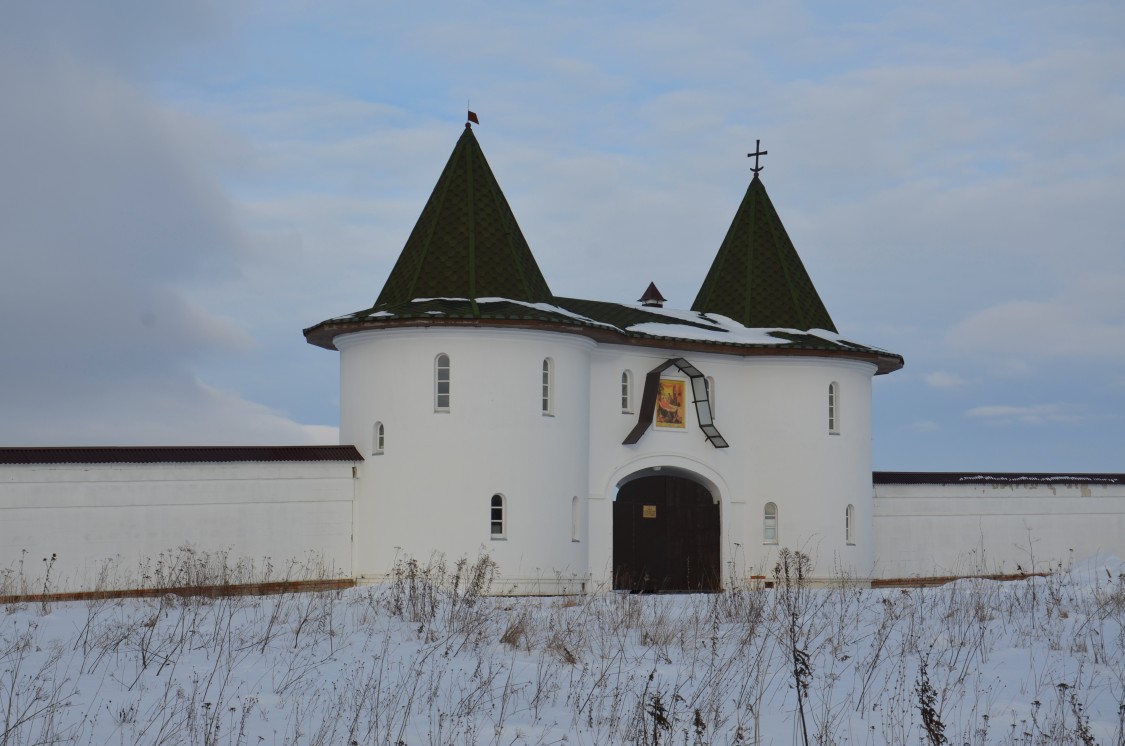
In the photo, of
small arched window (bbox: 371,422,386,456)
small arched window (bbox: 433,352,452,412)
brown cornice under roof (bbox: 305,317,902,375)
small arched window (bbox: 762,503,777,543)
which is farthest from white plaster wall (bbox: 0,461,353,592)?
small arched window (bbox: 762,503,777,543)

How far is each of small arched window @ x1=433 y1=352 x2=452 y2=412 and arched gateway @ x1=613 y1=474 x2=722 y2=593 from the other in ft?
18.0

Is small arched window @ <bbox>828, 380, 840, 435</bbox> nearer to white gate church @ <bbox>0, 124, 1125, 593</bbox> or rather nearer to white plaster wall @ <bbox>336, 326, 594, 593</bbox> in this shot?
white gate church @ <bbox>0, 124, 1125, 593</bbox>

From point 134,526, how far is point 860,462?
1597 cm

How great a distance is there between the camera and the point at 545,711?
11.0 meters

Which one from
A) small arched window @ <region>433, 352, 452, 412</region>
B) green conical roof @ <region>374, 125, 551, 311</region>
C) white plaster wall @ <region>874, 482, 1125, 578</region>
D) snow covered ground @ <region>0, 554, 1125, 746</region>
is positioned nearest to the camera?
snow covered ground @ <region>0, 554, 1125, 746</region>

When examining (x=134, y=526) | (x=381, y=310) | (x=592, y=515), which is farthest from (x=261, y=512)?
(x=592, y=515)

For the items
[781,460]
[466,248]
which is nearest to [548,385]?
[466,248]

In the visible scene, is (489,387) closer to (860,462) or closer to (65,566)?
(65,566)

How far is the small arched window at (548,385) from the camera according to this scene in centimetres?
2680

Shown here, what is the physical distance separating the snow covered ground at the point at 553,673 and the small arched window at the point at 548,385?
9037 millimetres

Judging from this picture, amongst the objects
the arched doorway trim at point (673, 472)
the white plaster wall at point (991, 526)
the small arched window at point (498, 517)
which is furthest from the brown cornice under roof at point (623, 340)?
the white plaster wall at point (991, 526)

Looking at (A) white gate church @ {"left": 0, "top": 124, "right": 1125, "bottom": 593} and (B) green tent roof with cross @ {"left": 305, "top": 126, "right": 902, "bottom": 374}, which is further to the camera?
(B) green tent roof with cross @ {"left": 305, "top": 126, "right": 902, "bottom": 374}

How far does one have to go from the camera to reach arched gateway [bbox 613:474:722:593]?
98.5ft

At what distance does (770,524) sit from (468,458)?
27.0 feet
